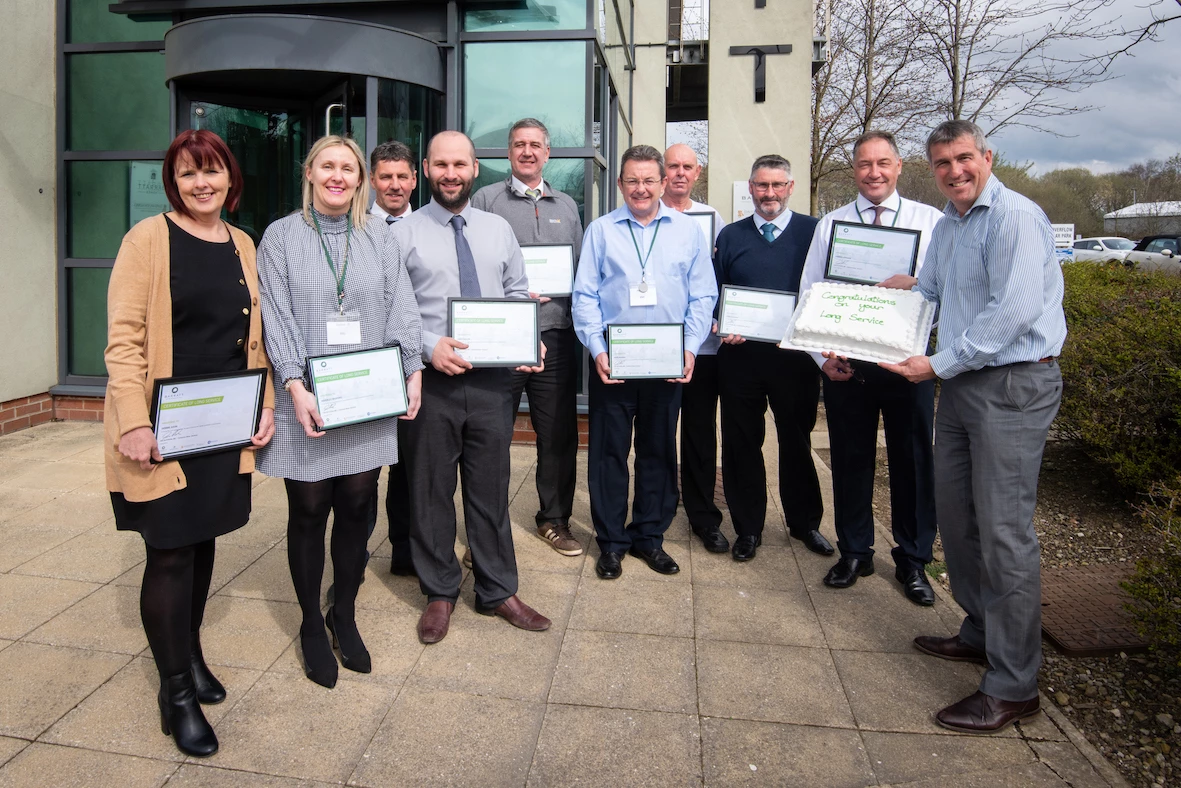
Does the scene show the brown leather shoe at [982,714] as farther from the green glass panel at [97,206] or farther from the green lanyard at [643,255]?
the green glass panel at [97,206]

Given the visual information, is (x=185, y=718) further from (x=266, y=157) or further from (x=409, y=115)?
(x=266, y=157)

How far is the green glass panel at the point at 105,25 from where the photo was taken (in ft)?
24.5

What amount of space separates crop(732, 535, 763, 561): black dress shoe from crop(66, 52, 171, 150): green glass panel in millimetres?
6294

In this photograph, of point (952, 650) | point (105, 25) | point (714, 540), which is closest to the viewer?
point (952, 650)

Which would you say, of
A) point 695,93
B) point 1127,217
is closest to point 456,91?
point 695,93

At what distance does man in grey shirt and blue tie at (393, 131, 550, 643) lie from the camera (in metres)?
3.55

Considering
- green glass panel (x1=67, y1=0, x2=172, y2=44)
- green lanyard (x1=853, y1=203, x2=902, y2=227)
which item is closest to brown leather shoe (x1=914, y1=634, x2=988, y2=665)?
green lanyard (x1=853, y1=203, x2=902, y2=227)

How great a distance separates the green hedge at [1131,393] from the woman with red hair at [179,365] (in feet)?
16.9

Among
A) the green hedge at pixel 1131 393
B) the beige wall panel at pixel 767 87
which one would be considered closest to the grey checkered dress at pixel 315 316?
the green hedge at pixel 1131 393

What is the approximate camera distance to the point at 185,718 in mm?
2762

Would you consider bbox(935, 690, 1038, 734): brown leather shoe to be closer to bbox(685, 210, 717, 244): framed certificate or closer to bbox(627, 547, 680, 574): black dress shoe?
bbox(627, 547, 680, 574): black dress shoe

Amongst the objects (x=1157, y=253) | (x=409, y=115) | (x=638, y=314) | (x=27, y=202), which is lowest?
(x=638, y=314)

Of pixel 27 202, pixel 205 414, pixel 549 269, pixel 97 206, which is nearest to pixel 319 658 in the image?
pixel 205 414

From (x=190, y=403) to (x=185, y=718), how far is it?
105 centimetres
